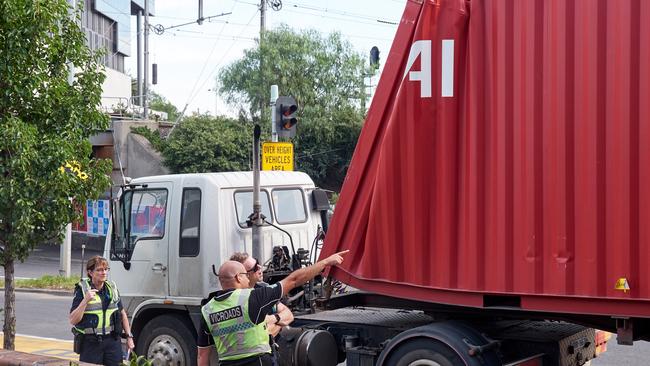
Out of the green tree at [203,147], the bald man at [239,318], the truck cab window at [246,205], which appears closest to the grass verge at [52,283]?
the green tree at [203,147]

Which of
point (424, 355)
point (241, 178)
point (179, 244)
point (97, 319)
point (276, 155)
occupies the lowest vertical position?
point (424, 355)

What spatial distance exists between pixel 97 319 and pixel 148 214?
1.86 meters

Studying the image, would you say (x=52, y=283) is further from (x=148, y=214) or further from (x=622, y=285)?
(x=622, y=285)

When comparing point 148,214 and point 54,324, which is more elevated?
point 148,214

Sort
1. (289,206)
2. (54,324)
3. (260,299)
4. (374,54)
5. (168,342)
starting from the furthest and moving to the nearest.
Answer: (374,54) < (54,324) < (289,206) < (168,342) < (260,299)

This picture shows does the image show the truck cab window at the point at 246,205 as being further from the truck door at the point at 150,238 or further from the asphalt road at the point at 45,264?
the asphalt road at the point at 45,264

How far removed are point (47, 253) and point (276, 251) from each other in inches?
964

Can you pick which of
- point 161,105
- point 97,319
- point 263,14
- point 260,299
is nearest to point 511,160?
point 260,299

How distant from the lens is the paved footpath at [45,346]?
11.8 meters

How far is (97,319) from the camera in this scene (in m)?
7.78

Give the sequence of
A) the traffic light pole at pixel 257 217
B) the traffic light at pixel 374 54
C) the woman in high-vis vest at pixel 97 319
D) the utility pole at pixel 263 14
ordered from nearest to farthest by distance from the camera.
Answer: the woman in high-vis vest at pixel 97 319, the traffic light pole at pixel 257 217, the traffic light at pixel 374 54, the utility pole at pixel 263 14

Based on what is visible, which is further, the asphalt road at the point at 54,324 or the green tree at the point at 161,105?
the green tree at the point at 161,105

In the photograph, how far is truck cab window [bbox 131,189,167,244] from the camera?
929 cm

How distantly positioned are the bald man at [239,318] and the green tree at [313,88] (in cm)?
3018
